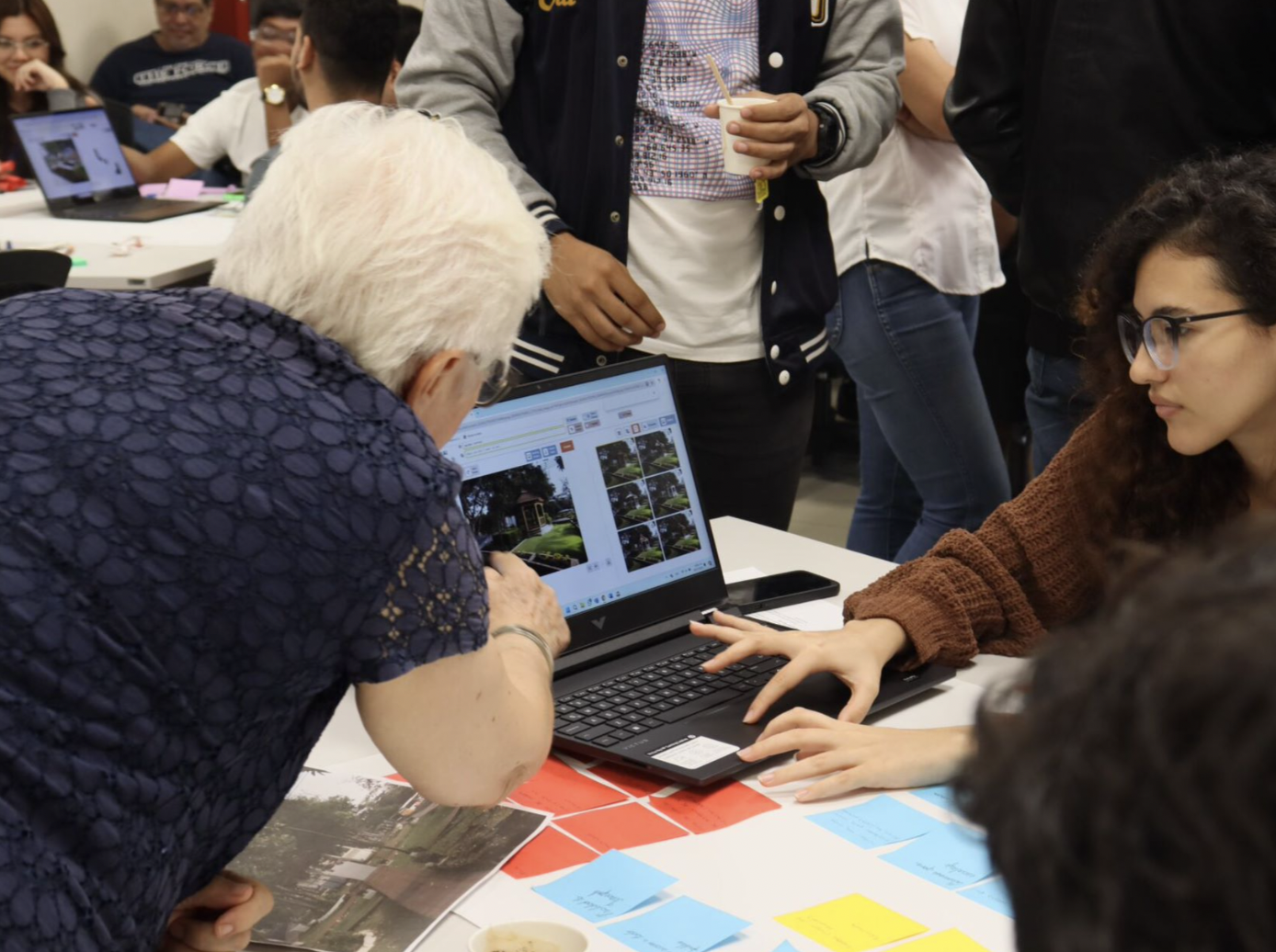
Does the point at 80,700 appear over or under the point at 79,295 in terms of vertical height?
under

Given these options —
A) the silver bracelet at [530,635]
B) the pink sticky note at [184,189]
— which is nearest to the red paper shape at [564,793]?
the silver bracelet at [530,635]

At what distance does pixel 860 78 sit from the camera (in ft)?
6.95

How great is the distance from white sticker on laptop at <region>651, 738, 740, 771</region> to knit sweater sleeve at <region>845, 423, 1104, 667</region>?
32 cm

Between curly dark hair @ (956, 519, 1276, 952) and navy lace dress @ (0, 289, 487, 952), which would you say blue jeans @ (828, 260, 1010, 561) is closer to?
navy lace dress @ (0, 289, 487, 952)

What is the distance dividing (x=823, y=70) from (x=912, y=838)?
1335 millimetres

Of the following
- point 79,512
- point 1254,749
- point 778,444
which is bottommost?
point 778,444

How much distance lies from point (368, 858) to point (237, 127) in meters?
3.89

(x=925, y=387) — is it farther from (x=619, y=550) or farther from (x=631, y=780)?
(x=631, y=780)

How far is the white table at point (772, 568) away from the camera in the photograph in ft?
4.70

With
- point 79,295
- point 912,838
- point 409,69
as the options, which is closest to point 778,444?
point 409,69

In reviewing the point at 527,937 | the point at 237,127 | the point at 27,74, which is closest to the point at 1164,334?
the point at 527,937

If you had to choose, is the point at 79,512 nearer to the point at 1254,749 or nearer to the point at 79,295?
the point at 79,295

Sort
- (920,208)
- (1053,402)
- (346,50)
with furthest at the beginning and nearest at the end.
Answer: (346,50), (920,208), (1053,402)

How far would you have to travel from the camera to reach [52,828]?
918mm
